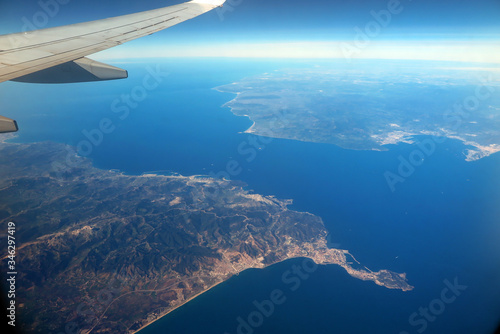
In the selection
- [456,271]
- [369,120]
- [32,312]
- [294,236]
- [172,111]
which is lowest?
[32,312]

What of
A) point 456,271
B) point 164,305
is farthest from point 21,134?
point 456,271

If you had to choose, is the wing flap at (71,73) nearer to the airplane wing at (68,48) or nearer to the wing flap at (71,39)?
the airplane wing at (68,48)

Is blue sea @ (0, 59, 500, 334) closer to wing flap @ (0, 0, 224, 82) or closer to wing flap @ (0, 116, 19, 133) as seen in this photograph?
wing flap @ (0, 116, 19, 133)

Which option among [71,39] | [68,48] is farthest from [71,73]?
[71,39]

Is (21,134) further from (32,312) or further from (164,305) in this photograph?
(164,305)

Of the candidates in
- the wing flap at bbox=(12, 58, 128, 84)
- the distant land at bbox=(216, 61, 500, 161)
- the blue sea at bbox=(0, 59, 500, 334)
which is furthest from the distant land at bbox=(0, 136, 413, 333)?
the distant land at bbox=(216, 61, 500, 161)
